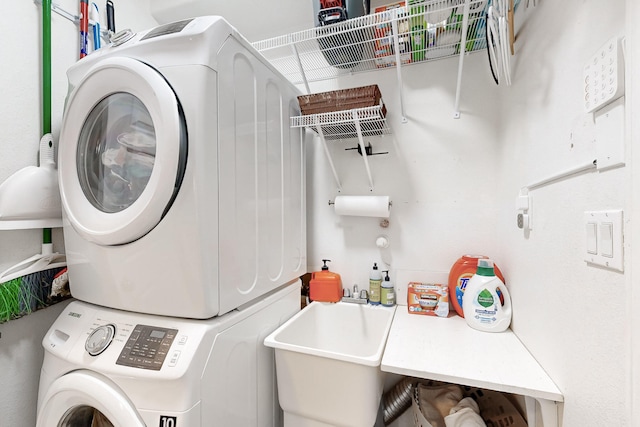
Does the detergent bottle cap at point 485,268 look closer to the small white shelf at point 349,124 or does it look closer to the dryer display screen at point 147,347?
the small white shelf at point 349,124

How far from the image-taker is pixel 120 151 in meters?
1.11

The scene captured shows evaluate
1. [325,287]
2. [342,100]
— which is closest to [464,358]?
[325,287]

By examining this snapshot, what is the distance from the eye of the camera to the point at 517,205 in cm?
121

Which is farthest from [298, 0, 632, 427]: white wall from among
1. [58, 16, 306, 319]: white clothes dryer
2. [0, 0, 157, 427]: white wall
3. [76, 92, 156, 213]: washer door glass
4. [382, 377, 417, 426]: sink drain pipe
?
[0, 0, 157, 427]: white wall

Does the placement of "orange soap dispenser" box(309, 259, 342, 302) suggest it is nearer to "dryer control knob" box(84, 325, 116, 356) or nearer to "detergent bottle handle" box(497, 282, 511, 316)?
"detergent bottle handle" box(497, 282, 511, 316)

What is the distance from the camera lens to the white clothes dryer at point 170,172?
93cm

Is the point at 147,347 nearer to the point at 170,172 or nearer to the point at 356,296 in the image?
the point at 170,172

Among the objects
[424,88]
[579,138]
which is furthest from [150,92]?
[424,88]

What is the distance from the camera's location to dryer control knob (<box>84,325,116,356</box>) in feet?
3.13

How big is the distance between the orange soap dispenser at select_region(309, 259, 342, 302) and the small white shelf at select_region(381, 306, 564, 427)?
44 cm

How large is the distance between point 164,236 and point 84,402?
25.9 inches

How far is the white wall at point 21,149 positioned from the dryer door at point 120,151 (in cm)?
30

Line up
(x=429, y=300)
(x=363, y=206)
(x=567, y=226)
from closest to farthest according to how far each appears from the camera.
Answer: (x=567, y=226) → (x=429, y=300) → (x=363, y=206)

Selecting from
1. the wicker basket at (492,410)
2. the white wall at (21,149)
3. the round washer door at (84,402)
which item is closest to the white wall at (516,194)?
the wicker basket at (492,410)
